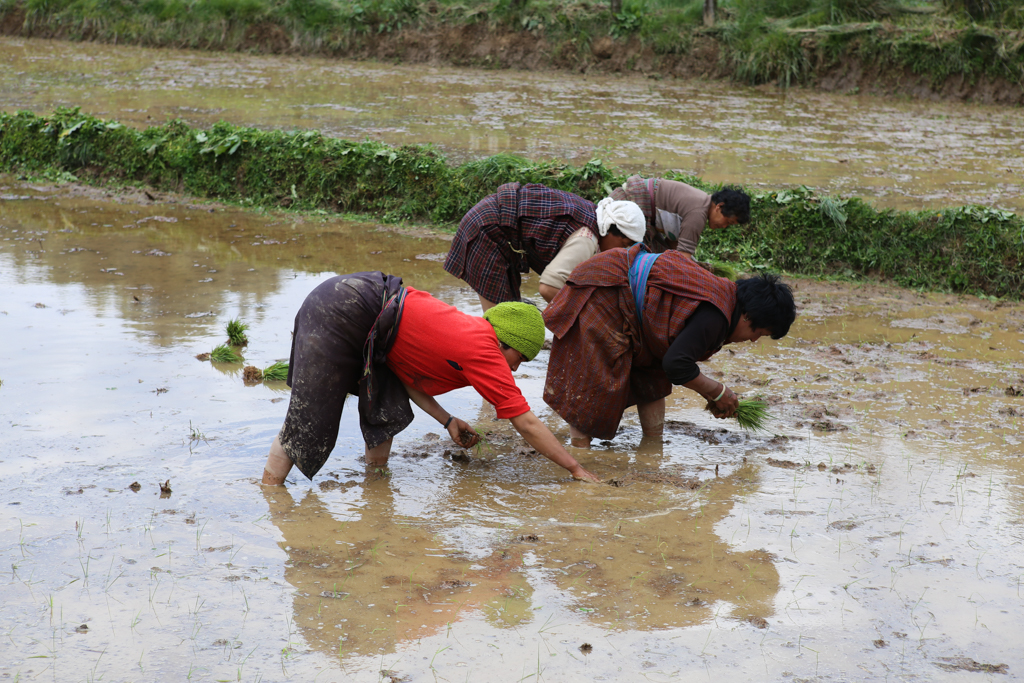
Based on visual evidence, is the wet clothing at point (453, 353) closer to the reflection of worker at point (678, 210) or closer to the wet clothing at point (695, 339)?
the wet clothing at point (695, 339)

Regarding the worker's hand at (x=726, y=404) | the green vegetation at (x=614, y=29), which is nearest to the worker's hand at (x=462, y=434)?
the worker's hand at (x=726, y=404)

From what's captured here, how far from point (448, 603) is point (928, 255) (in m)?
5.49

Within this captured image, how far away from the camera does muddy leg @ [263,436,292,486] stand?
3773mm

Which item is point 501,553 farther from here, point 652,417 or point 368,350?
point 652,417

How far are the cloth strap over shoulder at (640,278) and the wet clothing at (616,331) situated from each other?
18 mm

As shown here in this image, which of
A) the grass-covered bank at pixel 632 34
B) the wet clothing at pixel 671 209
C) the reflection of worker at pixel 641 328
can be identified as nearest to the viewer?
the reflection of worker at pixel 641 328

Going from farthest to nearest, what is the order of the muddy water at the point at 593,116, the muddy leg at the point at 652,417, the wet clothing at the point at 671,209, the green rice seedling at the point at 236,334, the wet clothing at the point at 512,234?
the muddy water at the point at 593,116
the green rice seedling at the point at 236,334
the wet clothing at the point at 671,209
the wet clothing at the point at 512,234
the muddy leg at the point at 652,417

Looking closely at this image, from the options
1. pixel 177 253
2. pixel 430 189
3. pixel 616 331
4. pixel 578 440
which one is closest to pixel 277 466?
pixel 578 440

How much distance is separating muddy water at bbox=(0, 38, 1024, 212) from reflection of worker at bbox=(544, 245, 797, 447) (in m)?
5.02

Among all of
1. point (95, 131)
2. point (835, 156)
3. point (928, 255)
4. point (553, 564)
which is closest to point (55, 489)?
point (553, 564)

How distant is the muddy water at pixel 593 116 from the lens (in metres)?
9.48

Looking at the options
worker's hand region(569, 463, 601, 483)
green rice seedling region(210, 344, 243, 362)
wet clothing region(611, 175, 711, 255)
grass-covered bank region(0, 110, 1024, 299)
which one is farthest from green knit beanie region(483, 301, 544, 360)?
grass-covered bank region(0, 110, 1024, 299)

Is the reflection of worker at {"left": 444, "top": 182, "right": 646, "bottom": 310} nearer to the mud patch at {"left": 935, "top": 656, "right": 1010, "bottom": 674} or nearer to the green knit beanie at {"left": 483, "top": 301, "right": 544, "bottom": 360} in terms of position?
the green knit beanie at {"left": 483, "top": 301, "right": 544, "bottom": 360}

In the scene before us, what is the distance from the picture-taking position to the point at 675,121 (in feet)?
39.9
